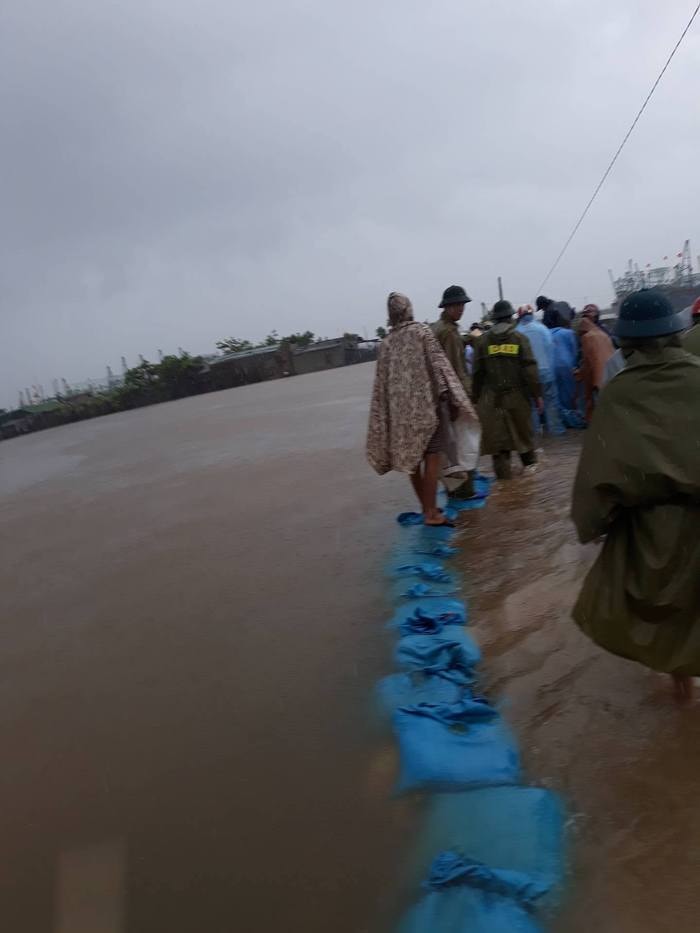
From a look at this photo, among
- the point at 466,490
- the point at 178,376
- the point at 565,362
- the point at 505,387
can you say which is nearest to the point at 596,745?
the point at 466,490

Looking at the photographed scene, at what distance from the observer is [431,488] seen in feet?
16.5

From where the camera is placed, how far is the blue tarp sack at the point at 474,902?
167 centimetres

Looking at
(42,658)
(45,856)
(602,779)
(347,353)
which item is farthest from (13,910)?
(347,353)

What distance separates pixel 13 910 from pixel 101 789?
1.75 feet

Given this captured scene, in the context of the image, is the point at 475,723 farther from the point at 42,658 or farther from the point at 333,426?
the point at 333,426

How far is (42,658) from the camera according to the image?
408 cm

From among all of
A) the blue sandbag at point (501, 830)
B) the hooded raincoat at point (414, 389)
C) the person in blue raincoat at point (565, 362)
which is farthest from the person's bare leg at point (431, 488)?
the person in blue raincoat at point (565, 362)

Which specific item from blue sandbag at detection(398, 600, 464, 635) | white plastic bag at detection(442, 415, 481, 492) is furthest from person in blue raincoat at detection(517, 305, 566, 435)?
blue sandbag at detection(398, 600, 464, 635)

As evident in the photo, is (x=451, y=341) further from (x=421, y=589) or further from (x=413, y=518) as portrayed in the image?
(x=421, y=589)

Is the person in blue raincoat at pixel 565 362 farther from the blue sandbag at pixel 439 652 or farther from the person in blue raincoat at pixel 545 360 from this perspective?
the blue sandbag at pixel 439 652

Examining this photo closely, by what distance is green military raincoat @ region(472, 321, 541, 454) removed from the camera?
5797 mm

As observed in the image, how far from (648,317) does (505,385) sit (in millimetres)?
3731

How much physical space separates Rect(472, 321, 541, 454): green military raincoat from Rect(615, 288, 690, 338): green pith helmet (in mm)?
3539

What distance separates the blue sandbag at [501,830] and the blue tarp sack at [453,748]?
0.23ft
